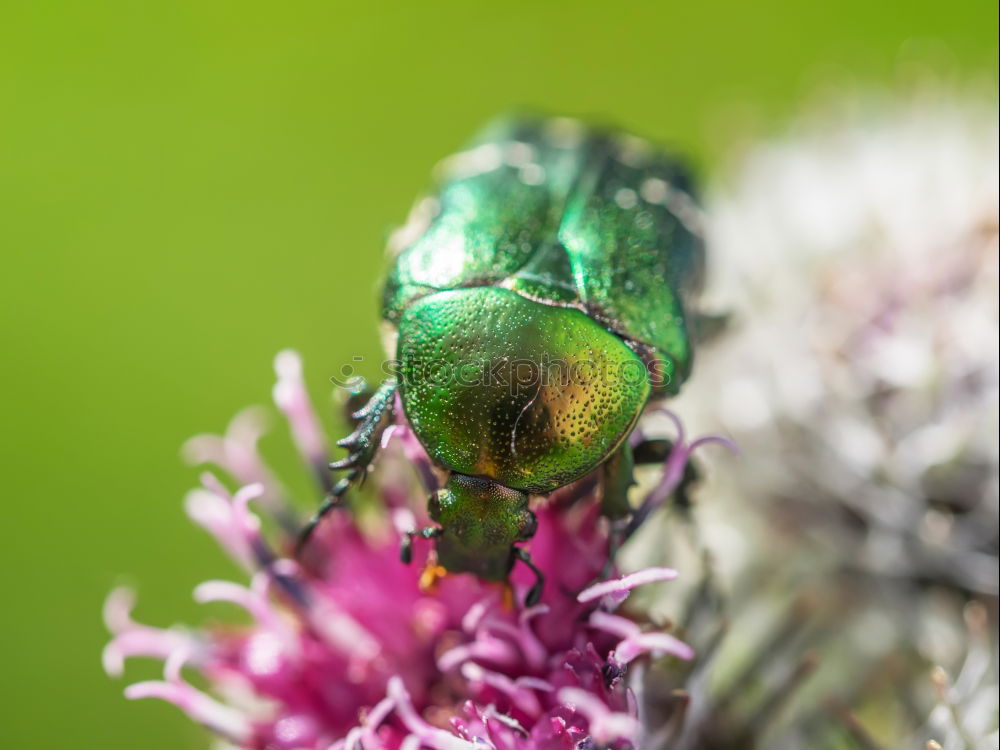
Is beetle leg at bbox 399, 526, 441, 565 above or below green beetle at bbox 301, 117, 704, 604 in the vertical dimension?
below

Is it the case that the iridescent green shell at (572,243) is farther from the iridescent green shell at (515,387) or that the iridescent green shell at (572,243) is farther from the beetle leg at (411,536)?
the beetle leg at (411,536)

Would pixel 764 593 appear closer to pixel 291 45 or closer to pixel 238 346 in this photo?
Answer: pixel 238 346

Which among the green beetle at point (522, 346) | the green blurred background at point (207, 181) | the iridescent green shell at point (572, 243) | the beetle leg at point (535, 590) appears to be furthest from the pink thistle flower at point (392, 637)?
the green blurred background at point (207, 181)

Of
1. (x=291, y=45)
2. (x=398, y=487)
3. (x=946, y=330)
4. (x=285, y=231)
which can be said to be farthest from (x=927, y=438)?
(x=291, y=45)

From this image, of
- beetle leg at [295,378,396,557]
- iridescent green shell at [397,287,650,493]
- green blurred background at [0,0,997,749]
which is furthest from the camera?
green blurred background at [0,0,997,749]

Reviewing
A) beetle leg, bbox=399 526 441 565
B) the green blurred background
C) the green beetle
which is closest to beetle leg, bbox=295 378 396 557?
the green beetle

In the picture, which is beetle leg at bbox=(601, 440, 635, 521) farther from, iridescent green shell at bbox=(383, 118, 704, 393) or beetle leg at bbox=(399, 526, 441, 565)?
beetle leg at bbox=(399, 526, 441, 565)

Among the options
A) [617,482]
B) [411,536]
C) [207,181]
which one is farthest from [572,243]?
[207,181]
